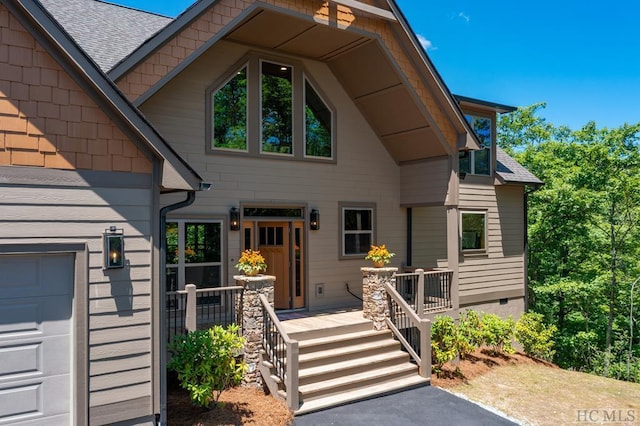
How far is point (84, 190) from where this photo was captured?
17.7 ft

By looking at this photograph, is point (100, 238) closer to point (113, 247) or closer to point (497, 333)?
point (113, 247)

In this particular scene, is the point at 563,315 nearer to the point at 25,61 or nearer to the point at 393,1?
the point at 393,1

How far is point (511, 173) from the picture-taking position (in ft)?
47.8

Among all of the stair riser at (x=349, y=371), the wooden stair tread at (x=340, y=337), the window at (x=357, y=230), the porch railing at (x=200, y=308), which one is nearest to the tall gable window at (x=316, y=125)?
the window at (x=357, y=230)

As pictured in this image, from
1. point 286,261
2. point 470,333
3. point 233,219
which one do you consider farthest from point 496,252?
point 233,219

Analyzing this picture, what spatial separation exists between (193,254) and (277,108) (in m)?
3.81

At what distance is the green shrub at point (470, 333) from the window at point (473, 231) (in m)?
2.70

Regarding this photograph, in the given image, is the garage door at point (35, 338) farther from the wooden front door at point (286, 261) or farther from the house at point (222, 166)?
the wooden front door at point (286, 261)

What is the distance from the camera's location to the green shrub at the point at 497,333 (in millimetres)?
11008

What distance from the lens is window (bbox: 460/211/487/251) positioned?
13.5m

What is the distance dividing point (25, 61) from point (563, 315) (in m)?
22.2

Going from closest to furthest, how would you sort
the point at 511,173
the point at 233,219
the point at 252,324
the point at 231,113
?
1. the point at 252,324
2. the point at 233,219
3. the point at 231,113
4. the point at 511,173

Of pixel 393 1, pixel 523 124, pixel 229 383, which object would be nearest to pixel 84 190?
pixel 229 383

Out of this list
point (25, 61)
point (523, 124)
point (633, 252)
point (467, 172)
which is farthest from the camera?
point (523, 124)
